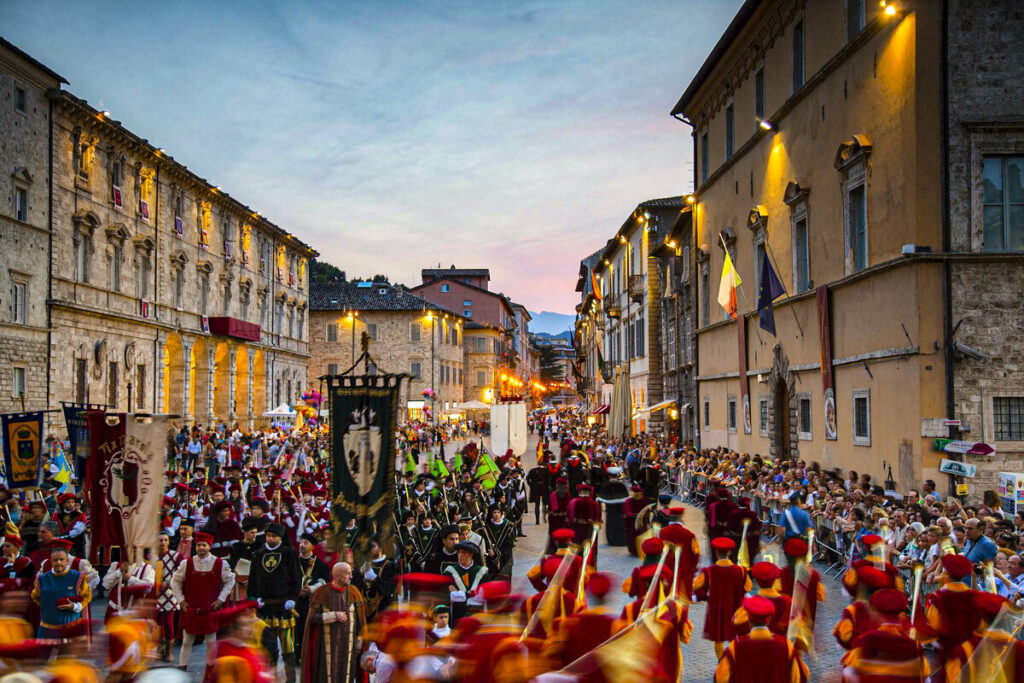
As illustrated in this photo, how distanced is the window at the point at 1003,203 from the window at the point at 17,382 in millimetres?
29884

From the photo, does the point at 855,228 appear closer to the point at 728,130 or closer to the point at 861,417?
the point at 861,417

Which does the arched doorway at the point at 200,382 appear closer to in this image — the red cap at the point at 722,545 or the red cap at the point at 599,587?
the red cap at the point at 722,545

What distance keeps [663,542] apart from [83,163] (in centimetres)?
3377

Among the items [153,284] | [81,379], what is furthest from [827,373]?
[153,284]

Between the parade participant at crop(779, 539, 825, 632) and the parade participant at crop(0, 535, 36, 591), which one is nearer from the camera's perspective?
the parade participant at crop(779, 539, 825, 632)

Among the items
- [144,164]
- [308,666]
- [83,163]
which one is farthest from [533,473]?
[144,164]

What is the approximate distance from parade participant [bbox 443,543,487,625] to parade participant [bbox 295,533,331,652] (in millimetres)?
1454

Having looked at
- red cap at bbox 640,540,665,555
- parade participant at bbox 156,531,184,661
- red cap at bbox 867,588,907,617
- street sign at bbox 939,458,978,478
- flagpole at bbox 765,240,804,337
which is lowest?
parade participant at bbox 156,531,184,661

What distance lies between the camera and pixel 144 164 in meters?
42.0

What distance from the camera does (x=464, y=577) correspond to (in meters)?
11.0

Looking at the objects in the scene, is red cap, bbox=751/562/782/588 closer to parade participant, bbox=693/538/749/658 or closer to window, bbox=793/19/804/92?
parade participant, bbox=693/538/749/658

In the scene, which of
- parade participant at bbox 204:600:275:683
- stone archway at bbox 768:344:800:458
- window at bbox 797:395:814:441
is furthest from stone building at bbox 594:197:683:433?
parade participant at bbox 204:600:275:683

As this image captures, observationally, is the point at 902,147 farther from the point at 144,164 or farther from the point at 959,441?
the point at 144,164

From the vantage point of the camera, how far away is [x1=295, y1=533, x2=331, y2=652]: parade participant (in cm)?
1036
